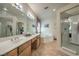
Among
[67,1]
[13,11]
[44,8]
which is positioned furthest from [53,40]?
[13,11]

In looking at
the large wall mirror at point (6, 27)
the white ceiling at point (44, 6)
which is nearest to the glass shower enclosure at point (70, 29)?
the white ceiling at point (44, 6)

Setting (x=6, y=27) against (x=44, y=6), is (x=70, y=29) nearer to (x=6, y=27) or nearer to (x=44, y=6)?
(x=44, y=6)

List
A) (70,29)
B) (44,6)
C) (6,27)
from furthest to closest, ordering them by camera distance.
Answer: (70,29) → (44,6) → (6,27)

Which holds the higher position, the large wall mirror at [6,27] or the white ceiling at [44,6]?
the white ceiling at [44,6]

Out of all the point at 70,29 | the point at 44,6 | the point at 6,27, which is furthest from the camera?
the point at 70,29

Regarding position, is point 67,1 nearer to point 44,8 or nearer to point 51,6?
point 51,6

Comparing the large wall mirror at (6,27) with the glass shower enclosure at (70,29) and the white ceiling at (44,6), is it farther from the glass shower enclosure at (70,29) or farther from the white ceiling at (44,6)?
the glass shower enclosure at (70,29)

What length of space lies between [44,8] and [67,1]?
534 mm

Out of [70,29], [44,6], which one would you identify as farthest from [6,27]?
[70,29]

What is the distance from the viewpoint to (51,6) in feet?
6.89

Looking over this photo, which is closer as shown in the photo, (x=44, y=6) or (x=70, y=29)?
(x=44, y=6)

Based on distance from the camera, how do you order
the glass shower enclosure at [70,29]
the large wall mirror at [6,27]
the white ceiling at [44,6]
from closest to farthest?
the large wall mirror at [6,27] < the white ceiling at [44,6] < the glass shower enclosure at [70,29]

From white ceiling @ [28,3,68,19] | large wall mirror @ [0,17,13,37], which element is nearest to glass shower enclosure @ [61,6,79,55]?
white ceiling @ [28,3,68,19]

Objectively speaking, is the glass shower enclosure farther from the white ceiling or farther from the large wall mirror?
the large wall mirror
